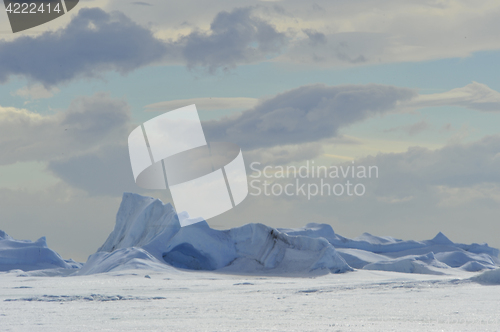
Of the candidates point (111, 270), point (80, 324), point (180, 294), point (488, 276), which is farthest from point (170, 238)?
point (80, 324)

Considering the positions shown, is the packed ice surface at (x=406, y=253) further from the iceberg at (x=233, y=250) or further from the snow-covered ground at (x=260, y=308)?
the snow-covered ground at (x=260, y=308)

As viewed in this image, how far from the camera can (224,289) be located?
13.8m

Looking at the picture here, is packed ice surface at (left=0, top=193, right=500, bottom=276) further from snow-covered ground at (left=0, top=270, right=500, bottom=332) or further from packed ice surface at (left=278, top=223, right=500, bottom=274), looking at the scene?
snow-covered ground at (left=0, top=270, right=500, bottom=332)

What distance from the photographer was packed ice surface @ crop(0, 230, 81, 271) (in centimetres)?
2764

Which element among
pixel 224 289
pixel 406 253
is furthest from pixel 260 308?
pixel 406 253

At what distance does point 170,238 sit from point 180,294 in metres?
11.5

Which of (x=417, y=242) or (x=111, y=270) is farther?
(x=417, y=242)

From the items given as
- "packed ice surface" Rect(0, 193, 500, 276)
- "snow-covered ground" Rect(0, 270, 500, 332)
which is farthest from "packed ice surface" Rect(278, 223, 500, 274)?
"snow-covered ground" Rect(0, 270, 500, 332)

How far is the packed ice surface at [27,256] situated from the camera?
90.7 ft

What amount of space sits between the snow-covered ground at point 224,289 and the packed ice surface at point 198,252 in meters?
0.05

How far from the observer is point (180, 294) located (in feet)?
40.4

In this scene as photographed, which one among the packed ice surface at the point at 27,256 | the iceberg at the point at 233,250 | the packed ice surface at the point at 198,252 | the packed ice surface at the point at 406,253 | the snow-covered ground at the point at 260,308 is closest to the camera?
the snow-covered ground at the point at 260,308

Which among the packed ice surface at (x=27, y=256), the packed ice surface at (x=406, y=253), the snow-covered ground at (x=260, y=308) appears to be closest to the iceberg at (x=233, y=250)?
the packed ice surface at (x=406, y=253)

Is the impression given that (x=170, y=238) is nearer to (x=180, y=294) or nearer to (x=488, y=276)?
(x=180, y=294)
